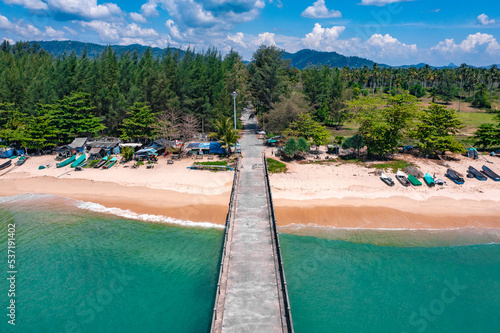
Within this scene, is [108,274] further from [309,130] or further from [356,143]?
[356,143]

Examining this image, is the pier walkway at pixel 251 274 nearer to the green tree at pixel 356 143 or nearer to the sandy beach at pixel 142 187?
the sandy beach at pixel 142 187

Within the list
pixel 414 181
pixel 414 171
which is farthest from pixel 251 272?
pixel 414 171

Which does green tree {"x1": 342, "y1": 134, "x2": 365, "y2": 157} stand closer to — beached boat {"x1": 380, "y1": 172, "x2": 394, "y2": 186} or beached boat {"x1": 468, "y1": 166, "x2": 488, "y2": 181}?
beached boat {"x1": 380, "y1": 172, "x2": 394, "y2": 186}

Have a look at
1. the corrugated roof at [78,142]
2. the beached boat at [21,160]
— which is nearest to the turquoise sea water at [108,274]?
the beached boat at [21,160]

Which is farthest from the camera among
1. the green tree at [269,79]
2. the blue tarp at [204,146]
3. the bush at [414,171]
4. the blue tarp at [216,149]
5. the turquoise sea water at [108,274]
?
the green tree at [269,79]

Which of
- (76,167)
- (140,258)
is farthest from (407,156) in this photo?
(76,167)

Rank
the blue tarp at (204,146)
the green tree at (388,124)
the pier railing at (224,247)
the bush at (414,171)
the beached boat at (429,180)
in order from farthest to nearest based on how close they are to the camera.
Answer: the blue tarp at (204,146), the green tree at (388,124), the bush at (414,171), the beached boat at (429,180), the pier railing at (224,247)

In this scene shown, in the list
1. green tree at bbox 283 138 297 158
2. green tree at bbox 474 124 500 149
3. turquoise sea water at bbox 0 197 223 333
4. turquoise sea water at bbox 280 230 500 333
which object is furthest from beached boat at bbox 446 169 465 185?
turquoise sea water at bbox 0 197 223 333

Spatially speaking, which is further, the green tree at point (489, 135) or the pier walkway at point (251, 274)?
the green tree at point (489, 135)
